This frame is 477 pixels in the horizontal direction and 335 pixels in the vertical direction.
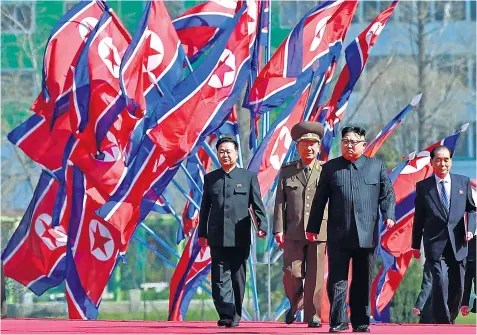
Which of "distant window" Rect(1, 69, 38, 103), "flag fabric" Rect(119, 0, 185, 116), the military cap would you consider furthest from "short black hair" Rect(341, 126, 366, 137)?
"distant window" Rect(1, 69, 38, 103)

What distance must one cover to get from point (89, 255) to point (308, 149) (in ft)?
23.9

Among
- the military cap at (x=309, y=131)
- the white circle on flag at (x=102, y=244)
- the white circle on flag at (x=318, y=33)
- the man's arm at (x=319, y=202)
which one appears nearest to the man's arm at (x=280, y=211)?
the military cap at (x=309, y=131)

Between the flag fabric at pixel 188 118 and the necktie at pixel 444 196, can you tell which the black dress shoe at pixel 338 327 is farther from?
the flag fabric at pixel 188 118

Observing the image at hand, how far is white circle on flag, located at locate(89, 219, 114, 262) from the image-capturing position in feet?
68.6

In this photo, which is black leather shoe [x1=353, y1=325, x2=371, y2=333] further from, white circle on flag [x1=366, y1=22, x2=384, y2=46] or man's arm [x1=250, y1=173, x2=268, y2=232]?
white circle on flag [x1=366, y1=22, x2=384, y2=46]

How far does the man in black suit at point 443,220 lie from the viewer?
1463 centimetres

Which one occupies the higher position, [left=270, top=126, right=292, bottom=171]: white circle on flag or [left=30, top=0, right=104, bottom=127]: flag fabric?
[left=30, top=0, right=104, bottom=127]: flag fabric

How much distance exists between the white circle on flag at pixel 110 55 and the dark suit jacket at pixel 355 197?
27.7ft

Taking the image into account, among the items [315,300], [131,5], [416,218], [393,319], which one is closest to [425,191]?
[416,218]

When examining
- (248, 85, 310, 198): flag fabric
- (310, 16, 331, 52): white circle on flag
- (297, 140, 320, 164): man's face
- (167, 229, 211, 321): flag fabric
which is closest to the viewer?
(297, 140, 320, 164): man's face

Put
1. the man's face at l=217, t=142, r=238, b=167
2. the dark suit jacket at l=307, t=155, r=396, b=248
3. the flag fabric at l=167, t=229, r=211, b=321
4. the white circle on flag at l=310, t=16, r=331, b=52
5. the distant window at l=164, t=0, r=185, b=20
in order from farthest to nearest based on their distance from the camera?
the distant window at l=164, t=0, r=185, b=20 < the flag fabric at l=167, t=229, r=211, b=321 < the white circle on flag at l=310, t=16, r=331, b=52 < the man's face at l=217, t=142, r=238, b=167 < the dark suit jacket at l=307, t=155, r=396, b=248

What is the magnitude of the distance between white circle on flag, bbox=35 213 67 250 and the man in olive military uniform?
8.08 meters

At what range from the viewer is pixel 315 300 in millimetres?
14195

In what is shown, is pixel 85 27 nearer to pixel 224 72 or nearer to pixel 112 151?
pixel 112 151
